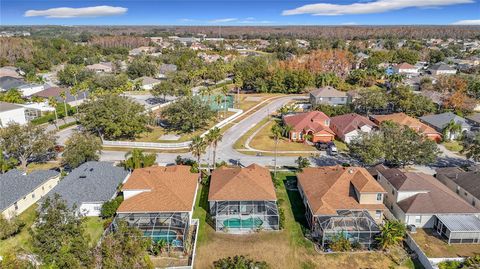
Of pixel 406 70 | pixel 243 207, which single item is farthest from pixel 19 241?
pixel 406 70

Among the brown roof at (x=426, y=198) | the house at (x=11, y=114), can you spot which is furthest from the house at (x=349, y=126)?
the house at (x=11, y=114)

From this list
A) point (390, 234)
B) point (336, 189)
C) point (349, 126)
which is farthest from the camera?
point (349, 126)

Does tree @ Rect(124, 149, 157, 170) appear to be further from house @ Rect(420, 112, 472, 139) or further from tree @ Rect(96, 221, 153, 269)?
house @ Rect(420, 112, 472, 139)

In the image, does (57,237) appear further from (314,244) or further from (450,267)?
(450,267)

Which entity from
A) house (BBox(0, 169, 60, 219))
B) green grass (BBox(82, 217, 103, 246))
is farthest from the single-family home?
house (BBox(0, 169, 60, 219))

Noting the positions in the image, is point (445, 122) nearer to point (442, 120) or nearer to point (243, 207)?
point (442, 120)

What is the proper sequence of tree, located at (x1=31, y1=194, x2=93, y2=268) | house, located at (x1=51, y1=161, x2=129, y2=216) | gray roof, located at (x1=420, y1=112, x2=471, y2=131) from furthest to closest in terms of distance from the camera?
gray roof, located at (x1=420, y1=112, x2=471, y2=131)
house, located at (x1=51, y1=161, x2=129, y2=216)
tree, located at (x1=31, y1=194, x2=93, y2=268)

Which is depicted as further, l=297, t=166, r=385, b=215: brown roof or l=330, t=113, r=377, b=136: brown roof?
l=330, t=113, r=377, b=136: brown roof
